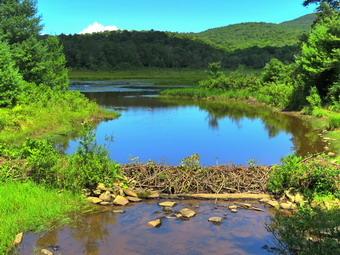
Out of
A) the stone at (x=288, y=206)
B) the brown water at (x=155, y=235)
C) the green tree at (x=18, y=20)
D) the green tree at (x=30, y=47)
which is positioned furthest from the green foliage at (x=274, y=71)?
the brown water at (x=155, y=235)

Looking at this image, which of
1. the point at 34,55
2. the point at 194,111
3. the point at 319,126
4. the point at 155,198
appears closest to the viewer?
the point at 155,198

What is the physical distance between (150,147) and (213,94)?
28538 millimetres

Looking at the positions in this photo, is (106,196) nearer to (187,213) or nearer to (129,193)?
(129,193)

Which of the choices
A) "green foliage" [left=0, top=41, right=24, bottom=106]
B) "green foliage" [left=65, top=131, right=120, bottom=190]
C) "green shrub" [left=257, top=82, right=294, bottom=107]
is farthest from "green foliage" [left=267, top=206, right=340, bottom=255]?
"green shrub" [left=257, top=82, right=294, bottom=107]

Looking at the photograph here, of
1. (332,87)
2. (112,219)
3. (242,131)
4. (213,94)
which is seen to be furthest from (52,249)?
(213,94)

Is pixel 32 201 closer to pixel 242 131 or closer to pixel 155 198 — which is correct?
pixel 155 198

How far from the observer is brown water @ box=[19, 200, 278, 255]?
7180 millimetres

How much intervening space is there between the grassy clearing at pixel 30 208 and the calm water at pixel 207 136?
5.41 m

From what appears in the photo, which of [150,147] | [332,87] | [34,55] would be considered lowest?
[150,147]

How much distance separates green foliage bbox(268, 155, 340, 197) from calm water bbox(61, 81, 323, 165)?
→ 449cm

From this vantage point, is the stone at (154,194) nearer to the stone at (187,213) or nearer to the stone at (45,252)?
the stone at (187,213)

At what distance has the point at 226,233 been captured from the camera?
7941 mm

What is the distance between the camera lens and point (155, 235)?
7879 millimetres

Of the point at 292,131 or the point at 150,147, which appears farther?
the point at 292,131
